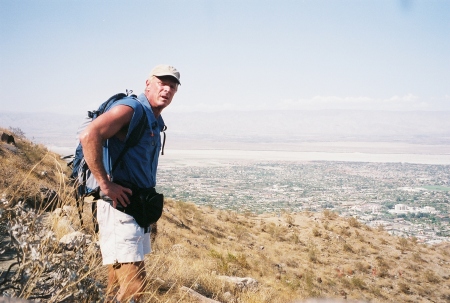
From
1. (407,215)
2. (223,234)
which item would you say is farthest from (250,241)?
(407,215)

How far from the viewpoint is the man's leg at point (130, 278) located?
2.03 metres

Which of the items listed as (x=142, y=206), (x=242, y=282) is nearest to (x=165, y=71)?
(x=142, y=206)

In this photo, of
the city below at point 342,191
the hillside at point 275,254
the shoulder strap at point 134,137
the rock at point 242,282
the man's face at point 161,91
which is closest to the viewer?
the shoulder strap at point 134,137

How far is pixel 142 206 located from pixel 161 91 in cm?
81

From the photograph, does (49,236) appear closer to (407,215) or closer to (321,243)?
(321,243)

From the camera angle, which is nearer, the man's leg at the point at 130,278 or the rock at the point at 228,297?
the man's leg at the point at 130,278

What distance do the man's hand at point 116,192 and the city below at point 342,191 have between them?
14877 mm

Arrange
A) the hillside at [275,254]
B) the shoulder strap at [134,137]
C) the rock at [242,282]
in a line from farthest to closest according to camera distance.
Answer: the rock at [242,282] < the hillside at [275,254] < the shoulder strap at [134,137]

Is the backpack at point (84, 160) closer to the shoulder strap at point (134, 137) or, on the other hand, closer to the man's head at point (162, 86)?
the shoulder strap at point (134, 137)

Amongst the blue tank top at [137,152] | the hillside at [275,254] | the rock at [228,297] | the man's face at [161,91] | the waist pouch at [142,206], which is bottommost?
the hillside at [275,254]

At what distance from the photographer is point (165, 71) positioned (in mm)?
2359

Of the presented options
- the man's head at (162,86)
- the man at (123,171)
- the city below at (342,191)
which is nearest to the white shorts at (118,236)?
the man at (123,171)

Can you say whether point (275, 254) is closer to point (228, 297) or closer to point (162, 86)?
point (228, 297)

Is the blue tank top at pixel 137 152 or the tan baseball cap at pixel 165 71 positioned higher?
the tan baseball cap at pixel 165 71
